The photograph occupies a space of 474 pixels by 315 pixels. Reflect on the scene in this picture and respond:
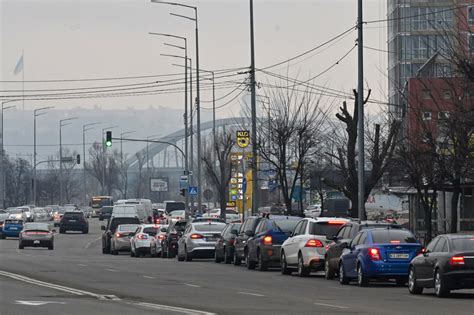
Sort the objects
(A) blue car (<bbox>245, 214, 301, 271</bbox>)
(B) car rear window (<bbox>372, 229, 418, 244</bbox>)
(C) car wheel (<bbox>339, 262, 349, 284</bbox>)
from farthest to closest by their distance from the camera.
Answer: (A) blue car (<bbox>245, 214, 301, 271</bbox>), (C) car wheel (<bbox>339, 262, 349, 284</bbox>), (B) car rear window (<bbox>372, 229, 418, 244</bbox>)

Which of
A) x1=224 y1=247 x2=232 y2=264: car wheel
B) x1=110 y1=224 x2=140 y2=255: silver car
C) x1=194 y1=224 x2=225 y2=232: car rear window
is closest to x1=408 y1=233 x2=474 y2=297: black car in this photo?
x1=224 y1=247 x2=232 y2=264: car wheel

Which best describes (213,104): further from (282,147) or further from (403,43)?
(403,43)

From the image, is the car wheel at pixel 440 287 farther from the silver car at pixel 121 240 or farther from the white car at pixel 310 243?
the silver car at pixel 121 240

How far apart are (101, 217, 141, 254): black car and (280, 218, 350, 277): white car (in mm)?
25161

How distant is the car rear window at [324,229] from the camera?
35.4m

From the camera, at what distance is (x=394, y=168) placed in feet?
156

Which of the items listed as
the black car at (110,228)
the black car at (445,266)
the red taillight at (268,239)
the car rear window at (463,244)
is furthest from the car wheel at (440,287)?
the black car at (110,228)

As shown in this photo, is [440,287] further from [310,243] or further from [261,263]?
[261,263]

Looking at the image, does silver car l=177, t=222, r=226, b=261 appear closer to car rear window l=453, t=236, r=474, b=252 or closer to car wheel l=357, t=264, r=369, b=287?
car wheel l=357, t=264, r=369, b=287

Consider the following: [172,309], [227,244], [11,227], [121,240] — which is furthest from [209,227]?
[11,227]

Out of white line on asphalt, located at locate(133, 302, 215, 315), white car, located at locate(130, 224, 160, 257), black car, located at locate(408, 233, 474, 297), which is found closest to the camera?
white line on asphalt, located at locate(133, 302, 215, 315)

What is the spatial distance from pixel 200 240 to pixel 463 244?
2179 centimetres

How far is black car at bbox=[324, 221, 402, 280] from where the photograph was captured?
32.4 meters

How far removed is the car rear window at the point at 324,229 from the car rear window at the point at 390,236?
14.2 ft
